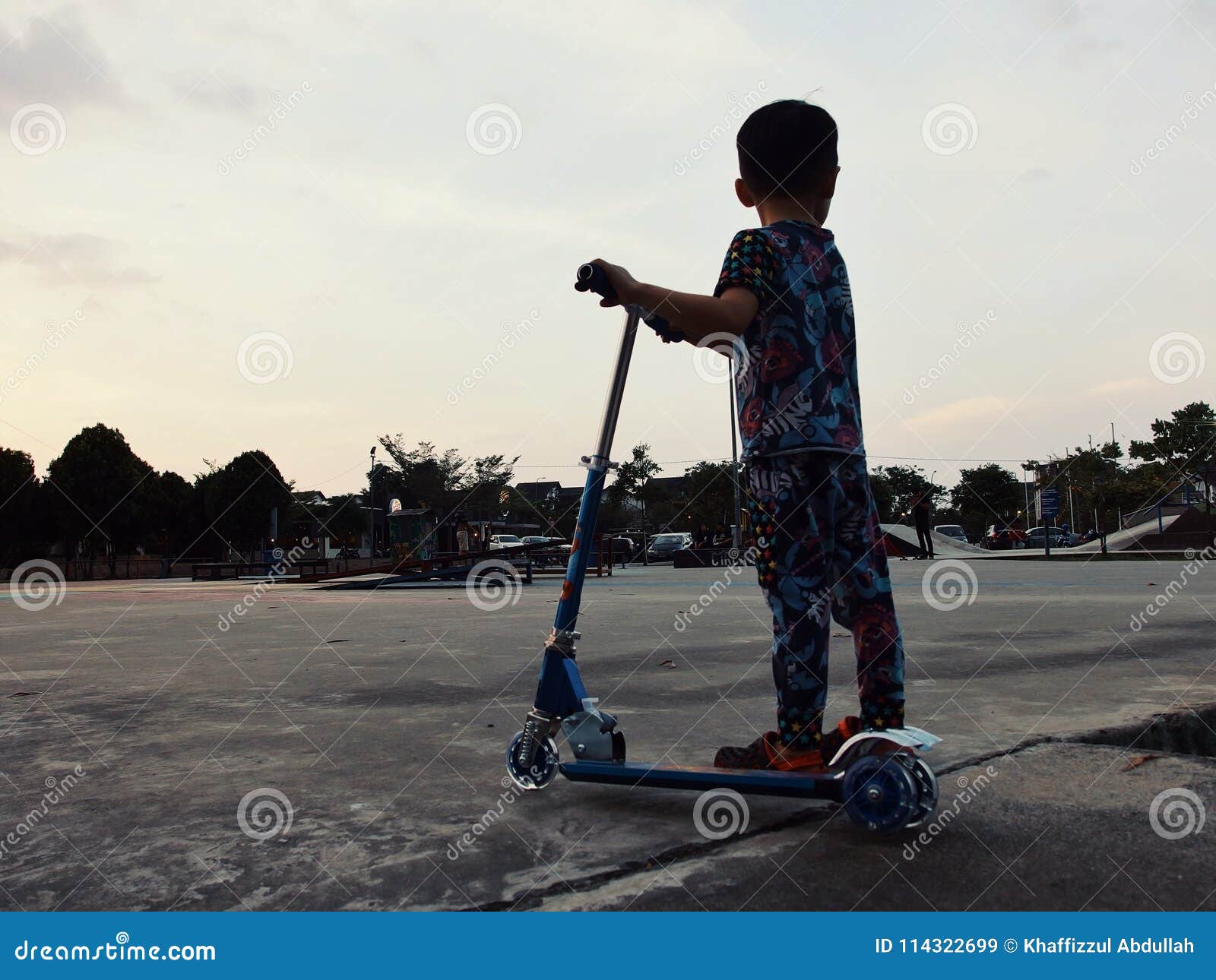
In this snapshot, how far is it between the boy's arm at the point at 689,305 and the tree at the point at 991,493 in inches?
3054

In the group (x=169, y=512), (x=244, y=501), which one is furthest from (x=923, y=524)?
(x=244, y=501)

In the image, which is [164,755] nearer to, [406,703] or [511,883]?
[406,703]

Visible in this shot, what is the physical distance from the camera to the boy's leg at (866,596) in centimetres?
197

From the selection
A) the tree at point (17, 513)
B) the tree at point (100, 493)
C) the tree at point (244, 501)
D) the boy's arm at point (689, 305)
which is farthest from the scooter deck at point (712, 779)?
the tree at point (244, 501)

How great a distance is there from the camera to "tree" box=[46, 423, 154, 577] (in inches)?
1592


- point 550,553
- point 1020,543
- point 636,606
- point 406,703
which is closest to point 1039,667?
point 406,703

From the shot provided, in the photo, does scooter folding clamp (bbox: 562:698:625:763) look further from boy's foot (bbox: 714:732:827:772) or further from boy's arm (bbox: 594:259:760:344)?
boy's arm (bbox: 594:259:760:344)

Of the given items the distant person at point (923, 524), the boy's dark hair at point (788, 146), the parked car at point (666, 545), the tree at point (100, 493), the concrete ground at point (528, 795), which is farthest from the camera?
the tree at point (100, 493)

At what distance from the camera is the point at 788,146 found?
215cm

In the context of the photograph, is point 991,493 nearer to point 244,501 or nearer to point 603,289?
point 244,501

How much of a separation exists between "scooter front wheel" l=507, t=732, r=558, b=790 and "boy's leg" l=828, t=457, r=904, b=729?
70cm

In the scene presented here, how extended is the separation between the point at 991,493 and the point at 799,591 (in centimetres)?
8447

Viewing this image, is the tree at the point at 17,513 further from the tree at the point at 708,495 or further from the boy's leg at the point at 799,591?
the boy's leg at the point at 799,591
